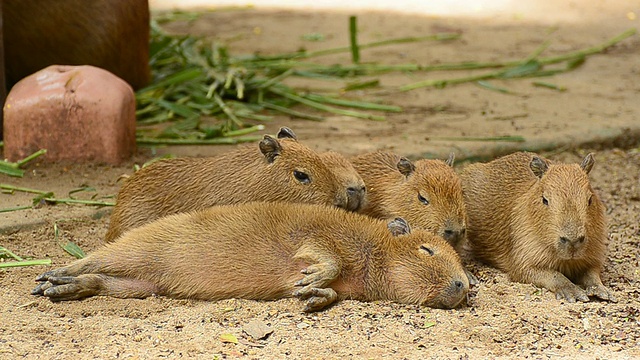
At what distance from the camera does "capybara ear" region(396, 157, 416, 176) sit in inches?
174

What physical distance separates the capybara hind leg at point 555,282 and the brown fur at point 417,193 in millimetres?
323

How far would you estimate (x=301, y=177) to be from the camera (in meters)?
4.34

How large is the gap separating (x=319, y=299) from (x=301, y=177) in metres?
0.80

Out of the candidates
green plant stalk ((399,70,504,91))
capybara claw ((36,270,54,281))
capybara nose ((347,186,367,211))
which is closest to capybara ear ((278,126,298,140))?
capybara nose ((347,186,367,211))

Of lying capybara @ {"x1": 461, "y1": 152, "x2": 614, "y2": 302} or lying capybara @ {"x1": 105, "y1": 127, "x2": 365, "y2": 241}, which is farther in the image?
lying capybara @ {"x1": 105, "y1": 127, "x2": 365, "y2": 241}

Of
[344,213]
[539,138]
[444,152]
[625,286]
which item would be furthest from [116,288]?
[539,138]

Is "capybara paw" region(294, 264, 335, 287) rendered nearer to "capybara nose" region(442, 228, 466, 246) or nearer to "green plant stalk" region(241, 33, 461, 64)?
"capybara nose" region(442, 228, 466, 246)

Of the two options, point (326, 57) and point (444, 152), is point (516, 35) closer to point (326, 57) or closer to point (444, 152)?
point (326, 57)

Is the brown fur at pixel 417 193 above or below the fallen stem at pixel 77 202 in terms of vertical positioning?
above

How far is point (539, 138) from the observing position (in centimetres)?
626

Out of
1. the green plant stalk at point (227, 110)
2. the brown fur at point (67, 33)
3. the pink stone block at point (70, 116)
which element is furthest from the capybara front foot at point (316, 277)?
the brown fur at point (67, 33)

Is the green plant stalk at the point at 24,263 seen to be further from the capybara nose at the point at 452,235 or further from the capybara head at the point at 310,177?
the capybara nose at the point at 452,235

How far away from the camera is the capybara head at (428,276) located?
3.82 metres

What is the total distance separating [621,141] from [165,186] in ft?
11.2
